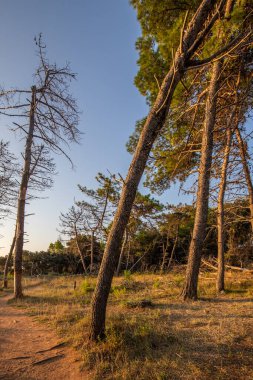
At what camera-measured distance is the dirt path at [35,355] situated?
3.48 meters

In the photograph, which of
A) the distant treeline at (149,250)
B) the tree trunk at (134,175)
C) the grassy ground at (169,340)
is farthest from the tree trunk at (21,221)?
the distant treeline at (149,250)

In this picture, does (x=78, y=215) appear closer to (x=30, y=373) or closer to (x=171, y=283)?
(x=171, y=283)

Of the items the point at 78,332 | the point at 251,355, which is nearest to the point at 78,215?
the point at 78,332

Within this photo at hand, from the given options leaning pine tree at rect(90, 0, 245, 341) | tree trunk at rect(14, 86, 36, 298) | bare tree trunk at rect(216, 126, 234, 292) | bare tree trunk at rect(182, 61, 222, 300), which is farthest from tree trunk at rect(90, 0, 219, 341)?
tree trunk at rect(14, 86, 36, 298)

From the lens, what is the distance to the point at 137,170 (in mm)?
4559

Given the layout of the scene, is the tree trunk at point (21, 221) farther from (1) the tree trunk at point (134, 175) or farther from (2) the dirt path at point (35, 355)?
(1) the tree trunk at point (134, 175)

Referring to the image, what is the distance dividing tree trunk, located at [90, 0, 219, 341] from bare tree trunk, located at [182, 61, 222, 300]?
3029 millimetres

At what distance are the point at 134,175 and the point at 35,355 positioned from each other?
3.54 metres

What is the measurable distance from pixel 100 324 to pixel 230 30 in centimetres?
718

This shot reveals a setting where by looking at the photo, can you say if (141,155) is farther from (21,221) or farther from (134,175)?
(21,221)

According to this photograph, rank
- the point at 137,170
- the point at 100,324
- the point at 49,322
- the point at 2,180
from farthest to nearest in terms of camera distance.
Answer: the point at 2,180 → the point at 49,322 → the point at 137,170 → the point at 100,324

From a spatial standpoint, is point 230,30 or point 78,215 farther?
point 78,215

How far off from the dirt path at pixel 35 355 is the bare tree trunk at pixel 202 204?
13.5ft

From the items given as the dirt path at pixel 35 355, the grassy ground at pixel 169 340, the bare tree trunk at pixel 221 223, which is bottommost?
the dirt path at pixel 35 355
